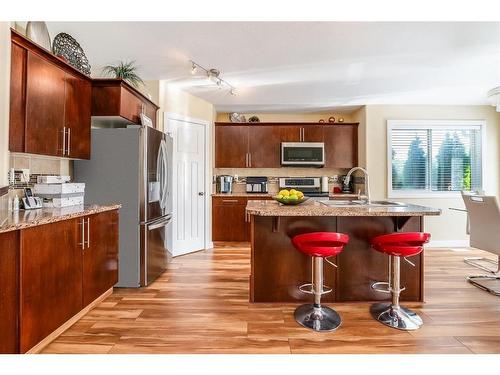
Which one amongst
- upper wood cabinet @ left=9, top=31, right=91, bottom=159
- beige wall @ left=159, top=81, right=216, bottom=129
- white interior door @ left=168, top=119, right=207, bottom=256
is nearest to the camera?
upper wood cabinet @ left=9, top=31, right=91, bottom=159

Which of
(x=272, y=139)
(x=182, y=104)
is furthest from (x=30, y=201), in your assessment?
(x=272, y=139)

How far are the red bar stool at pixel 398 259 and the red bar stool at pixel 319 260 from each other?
32cm

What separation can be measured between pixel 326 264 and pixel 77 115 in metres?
2.66

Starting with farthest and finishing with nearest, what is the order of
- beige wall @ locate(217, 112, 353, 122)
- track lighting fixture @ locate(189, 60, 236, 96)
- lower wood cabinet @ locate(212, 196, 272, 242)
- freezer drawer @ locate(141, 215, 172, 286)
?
beige wall @ locate(217, 112, 353, 122), lower wood cabinet @ locate(212, 196, 272, 242), track lighting fixture @ locate(189, 60, 236, 96), freezer drawer @ locate(141, 215, 172, 286)

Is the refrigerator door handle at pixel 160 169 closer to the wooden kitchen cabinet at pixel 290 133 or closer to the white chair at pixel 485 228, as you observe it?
the wooden kitchen cabinet at pixel 290 133

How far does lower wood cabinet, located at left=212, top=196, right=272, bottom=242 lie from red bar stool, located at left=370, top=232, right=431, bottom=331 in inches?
120

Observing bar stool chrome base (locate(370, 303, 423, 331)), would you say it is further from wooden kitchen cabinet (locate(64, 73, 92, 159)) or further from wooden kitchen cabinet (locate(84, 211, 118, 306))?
wooden kitchen cabinet (locate(64, 73, 92, 159))

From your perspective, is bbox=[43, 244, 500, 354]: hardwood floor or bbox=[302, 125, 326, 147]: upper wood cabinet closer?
bbox=[43, 244, 500, 354]: hardwood floor

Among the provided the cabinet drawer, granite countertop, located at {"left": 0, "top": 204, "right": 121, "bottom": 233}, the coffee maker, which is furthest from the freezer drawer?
the coffee maker

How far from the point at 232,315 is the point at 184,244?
7.48 ft

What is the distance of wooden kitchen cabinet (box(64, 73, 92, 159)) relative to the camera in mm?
2652

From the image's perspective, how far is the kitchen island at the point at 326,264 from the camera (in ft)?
8.70

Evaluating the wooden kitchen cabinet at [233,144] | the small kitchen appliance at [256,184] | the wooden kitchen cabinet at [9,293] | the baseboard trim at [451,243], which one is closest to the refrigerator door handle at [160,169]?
the wooden kitchen cabinet at [9,293]
